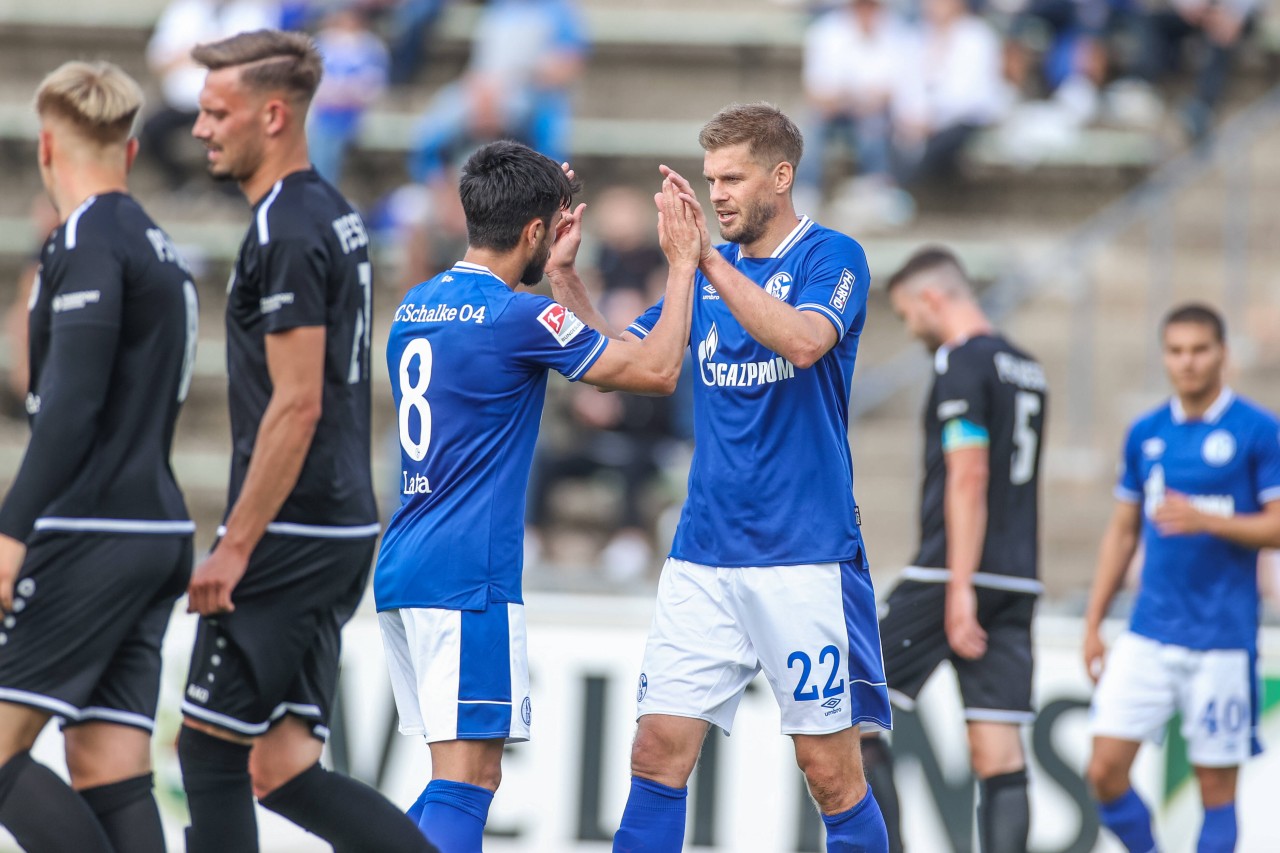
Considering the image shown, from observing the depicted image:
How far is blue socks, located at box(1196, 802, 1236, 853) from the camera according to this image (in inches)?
267

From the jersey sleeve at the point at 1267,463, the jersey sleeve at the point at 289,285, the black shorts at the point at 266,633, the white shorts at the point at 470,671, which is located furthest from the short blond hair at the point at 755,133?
the jersey sleeve at the point at 1267,463

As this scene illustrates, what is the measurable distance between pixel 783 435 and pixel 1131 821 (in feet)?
9.47

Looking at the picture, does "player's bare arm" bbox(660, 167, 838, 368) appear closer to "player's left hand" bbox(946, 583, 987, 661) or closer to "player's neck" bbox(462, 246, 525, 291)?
"player's neck" bbox(462, 246, 525, 291)

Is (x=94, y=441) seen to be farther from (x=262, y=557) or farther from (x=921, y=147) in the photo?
(x=921, y=147)

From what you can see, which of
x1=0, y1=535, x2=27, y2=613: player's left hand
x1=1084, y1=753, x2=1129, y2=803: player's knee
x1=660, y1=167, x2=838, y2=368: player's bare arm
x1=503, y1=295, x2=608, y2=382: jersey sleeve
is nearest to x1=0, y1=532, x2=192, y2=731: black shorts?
x1=0, y1=535, x2=27, y2=613: player's left hand

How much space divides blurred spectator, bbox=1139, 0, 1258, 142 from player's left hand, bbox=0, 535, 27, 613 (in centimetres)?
1049

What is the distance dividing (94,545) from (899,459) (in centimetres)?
669

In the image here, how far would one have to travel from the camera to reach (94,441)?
4895mm

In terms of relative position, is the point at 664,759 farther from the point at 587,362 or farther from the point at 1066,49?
the point at 1066,49

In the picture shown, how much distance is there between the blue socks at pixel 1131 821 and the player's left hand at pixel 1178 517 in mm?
1116

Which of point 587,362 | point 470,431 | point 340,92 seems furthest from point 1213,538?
point 340,92

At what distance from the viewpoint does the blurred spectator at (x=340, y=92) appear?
43.4 ft

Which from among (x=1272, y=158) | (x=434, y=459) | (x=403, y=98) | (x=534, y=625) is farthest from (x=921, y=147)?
(x=434, y=459)

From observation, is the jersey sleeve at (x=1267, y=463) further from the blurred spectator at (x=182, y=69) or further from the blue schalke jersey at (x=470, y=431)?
the blurred spectator at (x=182, y=69)
